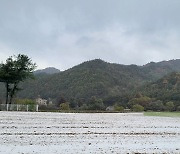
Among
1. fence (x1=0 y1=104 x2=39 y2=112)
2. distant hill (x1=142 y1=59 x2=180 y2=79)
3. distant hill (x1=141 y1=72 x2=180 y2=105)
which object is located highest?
distant hill (x1=142 y1=59 x2=180 y2=79)

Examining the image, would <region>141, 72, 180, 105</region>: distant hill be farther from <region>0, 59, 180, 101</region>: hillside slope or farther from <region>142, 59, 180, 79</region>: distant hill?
<region>142, 59, 180, 79</region>: distant hill

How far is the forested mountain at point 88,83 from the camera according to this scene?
104 metres

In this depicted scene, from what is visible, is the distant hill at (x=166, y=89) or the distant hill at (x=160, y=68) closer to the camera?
the distant hill at (x=166, y=89)

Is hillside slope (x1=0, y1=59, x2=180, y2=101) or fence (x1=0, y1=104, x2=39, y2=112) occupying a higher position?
hillside slope (x1=0, y1=59, x2=180, y2=101)

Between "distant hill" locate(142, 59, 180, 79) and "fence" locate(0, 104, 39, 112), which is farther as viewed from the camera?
"distant hill" locate(142, 59, 180, 79)

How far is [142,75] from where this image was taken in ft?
506

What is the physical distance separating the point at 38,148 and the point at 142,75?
146970mm

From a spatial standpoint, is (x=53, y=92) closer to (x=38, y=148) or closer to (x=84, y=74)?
(x=84, y=74)

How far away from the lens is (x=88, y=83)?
111125mm

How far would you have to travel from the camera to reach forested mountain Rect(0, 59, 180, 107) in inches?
4109

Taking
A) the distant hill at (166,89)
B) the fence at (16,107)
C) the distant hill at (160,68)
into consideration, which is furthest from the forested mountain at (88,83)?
the fence at (16,107)

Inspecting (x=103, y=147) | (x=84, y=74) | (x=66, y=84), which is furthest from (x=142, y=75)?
(x=103, y=147)

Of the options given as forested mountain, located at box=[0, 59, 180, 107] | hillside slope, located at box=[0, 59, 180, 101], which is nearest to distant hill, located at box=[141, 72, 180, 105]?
forested mountain, located at box=[0, 59, 180, 107]

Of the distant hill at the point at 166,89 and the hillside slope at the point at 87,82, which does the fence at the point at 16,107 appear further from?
the distant hill at the point at 166,89
